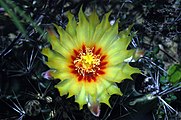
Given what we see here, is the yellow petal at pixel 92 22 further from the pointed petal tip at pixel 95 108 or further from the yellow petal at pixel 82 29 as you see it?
the pointed petal tip at pixel 95 108

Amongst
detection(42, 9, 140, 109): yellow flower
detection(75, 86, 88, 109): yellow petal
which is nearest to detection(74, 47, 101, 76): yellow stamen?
detection(42, 9, 140, 109): yellow flower

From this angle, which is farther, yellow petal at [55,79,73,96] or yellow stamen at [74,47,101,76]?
yellow stamen at [74,47,101,76]

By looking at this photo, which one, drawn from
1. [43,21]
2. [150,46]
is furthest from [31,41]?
[150,46]

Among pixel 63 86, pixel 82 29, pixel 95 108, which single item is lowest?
pixel 95 108

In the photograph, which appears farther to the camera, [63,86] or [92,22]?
[92,22]

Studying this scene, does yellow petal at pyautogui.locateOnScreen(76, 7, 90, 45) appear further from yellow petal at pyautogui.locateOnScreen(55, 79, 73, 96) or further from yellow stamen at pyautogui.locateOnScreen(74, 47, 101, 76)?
yellow petal at pyautogui.locateOnScreen(55, 79, 73, 96)

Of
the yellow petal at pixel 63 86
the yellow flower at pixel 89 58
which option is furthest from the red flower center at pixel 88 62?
the yellow petal at pixel 63 86

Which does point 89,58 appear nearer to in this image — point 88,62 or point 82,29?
point 88,62

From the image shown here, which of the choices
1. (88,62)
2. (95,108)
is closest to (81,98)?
(95,108)
